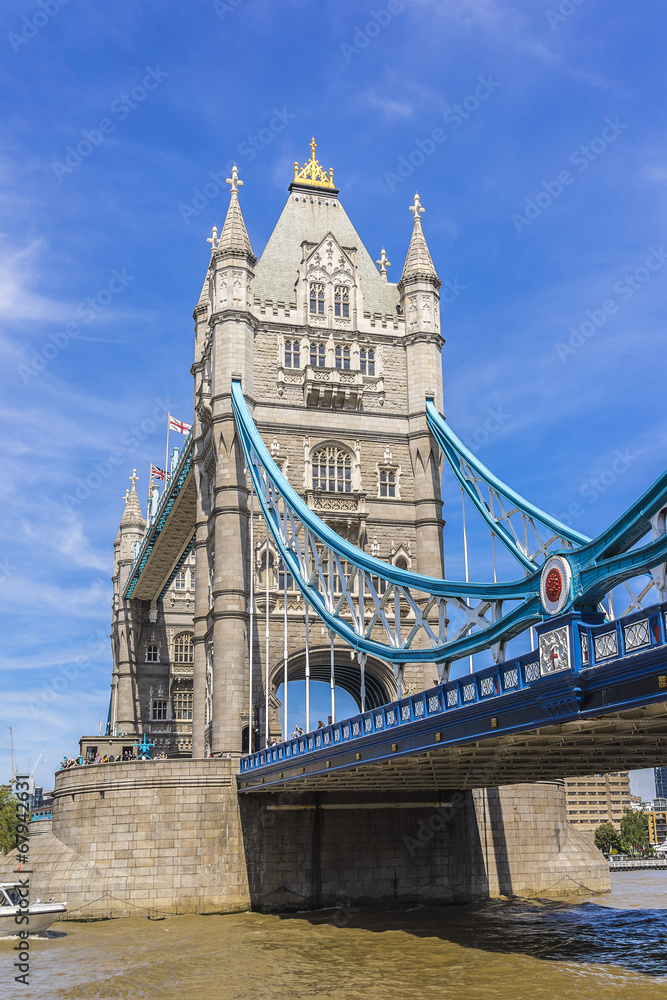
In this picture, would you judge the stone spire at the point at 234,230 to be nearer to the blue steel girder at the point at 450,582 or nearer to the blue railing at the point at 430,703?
the blue steel girder at the point at 450,582

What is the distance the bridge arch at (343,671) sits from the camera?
37.5 meters

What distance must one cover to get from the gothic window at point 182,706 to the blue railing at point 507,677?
38.0 m

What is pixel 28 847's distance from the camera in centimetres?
3219

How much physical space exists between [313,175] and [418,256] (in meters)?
7.89

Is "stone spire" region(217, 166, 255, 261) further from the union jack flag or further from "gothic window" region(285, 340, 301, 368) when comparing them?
the union jack flag

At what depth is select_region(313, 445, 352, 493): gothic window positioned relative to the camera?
4019cm

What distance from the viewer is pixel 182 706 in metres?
62.9

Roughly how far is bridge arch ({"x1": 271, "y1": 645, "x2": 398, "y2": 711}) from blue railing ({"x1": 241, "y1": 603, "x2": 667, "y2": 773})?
36.4 ft

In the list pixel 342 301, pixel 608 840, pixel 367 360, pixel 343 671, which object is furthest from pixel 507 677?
pixel 608 840

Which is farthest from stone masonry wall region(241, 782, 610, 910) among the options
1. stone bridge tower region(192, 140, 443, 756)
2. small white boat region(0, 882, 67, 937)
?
small white boat region(0, 882, 67, 937)

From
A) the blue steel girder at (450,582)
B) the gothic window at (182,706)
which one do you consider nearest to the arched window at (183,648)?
the gothic window at (182,706)

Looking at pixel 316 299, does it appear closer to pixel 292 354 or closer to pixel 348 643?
pixel 292 354

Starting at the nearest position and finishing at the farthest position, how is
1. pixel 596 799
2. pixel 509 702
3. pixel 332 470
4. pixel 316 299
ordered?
pixel 509 702, pixel 332 470, pixel 316 299, pixel 596 799

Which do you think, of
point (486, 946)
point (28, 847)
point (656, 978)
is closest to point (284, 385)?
point (28, 847)
